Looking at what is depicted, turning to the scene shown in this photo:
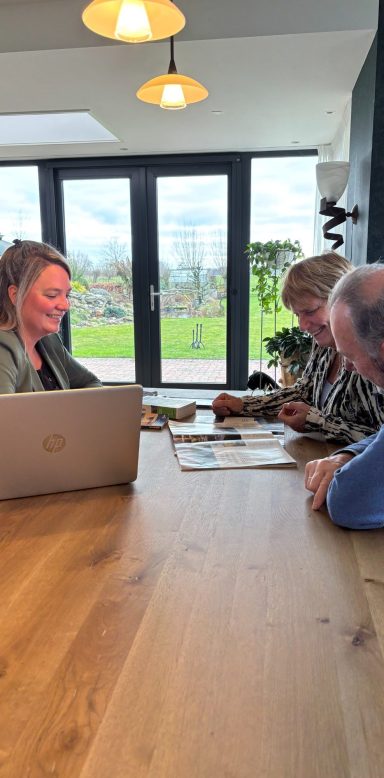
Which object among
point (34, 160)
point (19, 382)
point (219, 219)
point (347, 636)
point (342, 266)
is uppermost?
point (34, 160)

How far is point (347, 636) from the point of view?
0.80 m

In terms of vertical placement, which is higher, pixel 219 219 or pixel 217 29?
pixel 217 29

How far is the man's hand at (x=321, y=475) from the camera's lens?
1.24 metres

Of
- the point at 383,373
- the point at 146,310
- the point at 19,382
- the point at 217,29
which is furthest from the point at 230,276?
the point at 383,373

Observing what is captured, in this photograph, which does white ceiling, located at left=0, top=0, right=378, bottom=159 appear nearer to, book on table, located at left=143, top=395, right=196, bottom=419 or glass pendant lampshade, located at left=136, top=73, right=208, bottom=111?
glass pendant lampshade, located at left=136, top=73, right=208, bottom=111

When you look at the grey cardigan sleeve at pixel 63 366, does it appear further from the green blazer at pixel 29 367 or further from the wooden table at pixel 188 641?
the wooden table at pixel 188 641

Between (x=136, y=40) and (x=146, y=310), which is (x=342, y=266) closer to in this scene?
(x=136, y=40)

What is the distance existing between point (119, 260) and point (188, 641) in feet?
17.9

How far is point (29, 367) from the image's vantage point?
1747mm

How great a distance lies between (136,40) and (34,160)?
4.36m

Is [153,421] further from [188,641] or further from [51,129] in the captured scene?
[51,129]

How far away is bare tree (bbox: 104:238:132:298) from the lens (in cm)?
591

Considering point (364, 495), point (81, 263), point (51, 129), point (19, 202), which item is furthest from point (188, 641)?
point (19, 202)

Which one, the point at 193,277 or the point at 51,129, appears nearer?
the point at 51,129
